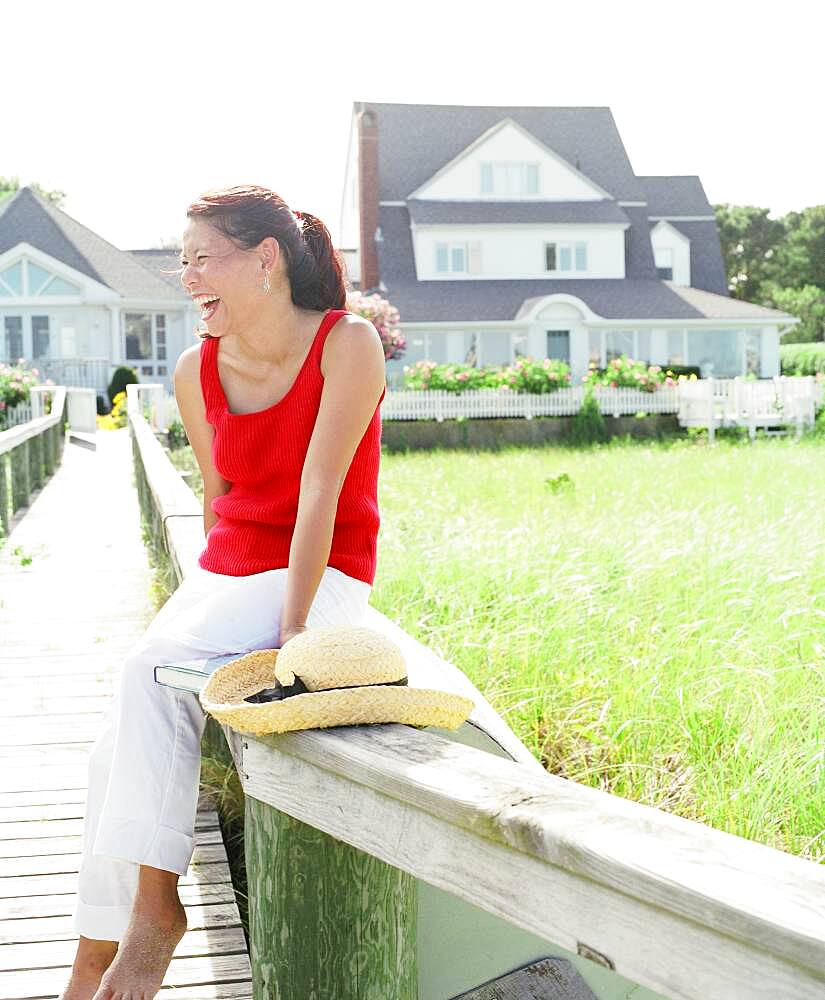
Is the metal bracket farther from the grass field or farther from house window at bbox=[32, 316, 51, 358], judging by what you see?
house window at bbox=[32, 316, 51, 358]

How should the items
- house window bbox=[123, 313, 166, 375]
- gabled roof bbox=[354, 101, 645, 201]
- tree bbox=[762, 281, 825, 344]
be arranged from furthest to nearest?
tree bbox=[762, 281, 825, 344]
gabled roof bbox=[354, 101, 645, 201]
house window bbox=[123, 313, 166, 375]

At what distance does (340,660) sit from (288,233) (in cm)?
122

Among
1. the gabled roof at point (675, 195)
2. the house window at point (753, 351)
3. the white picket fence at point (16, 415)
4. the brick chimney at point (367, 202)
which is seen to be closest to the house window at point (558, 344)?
the brick chimney at point (367, 202)

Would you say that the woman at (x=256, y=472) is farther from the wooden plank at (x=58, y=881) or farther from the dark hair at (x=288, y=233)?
the wooden plank at (x=58, y=881)

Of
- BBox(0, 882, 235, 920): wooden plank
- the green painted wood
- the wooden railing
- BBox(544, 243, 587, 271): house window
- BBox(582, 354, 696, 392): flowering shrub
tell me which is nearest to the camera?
the green painted wood

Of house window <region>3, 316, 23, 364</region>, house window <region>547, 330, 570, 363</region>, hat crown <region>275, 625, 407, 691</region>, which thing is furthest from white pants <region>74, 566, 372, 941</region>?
house window <region>3, 316, 23, 364</region>

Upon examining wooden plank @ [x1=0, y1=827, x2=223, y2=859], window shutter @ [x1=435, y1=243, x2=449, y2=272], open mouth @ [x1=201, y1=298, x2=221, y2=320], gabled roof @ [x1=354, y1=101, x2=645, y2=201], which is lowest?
wooden plank @ [x1=0, y1=827, x2=223, y2=859]

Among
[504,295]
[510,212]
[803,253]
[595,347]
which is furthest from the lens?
[803,253]

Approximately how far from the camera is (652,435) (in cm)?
2220

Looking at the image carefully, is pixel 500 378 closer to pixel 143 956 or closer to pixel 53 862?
pixel 53 862

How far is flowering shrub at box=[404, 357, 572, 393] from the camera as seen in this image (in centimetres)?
2233

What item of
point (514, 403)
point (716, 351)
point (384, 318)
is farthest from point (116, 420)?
point (716, 351)

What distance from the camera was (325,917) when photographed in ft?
6.07

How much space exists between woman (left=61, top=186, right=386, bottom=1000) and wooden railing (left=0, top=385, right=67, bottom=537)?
723 centimetres
